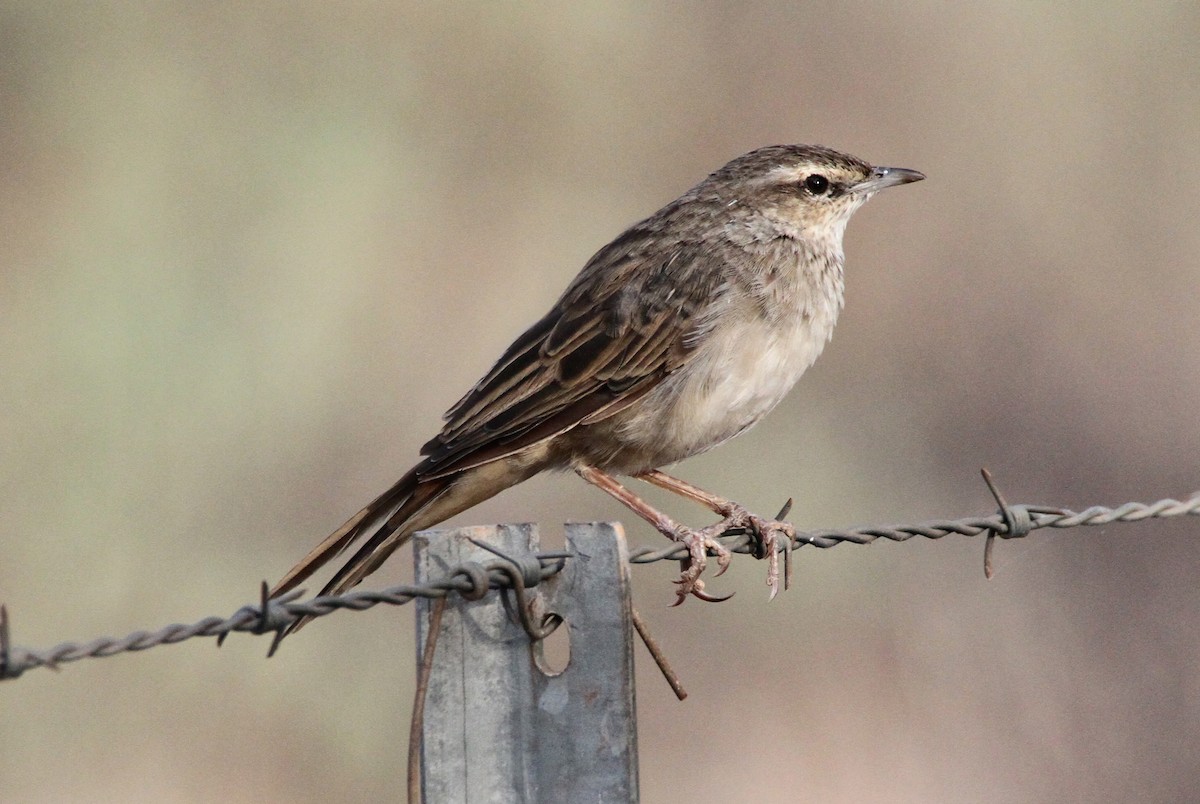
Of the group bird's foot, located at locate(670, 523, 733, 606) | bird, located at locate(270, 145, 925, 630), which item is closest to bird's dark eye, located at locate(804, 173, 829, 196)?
bird, located at locate(270, 145, 925, 630)

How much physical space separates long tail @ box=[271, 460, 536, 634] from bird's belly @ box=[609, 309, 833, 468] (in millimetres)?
523

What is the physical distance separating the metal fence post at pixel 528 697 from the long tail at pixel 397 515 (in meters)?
1.18

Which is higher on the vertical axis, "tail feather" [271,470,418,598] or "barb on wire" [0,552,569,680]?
"tail feather" [271,470,418,598]

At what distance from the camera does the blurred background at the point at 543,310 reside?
889 centimetres

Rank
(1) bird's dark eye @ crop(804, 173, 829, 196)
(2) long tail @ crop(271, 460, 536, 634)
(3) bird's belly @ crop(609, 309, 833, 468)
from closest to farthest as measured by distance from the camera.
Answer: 1. (2) long tail @ crop(271, 460, 536, 634)
2. (3) bird's belly @ crop(609, 309, 833, 468)
3. (1) bird's dark eye @ crop(804, 173, 829, 196)

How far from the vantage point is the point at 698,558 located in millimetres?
4941

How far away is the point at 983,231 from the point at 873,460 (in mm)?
3211

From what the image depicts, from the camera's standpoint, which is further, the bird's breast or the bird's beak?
the bird's beak

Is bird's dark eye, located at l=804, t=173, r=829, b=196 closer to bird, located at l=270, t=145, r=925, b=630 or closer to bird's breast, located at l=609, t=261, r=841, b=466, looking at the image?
bird, located at l=270, t=145, r=925, b=630

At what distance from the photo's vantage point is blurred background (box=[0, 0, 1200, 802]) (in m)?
8.89

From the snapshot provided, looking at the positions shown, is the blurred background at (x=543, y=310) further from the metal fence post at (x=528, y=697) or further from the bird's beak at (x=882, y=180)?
the metal fence post at (x=528, y=697)

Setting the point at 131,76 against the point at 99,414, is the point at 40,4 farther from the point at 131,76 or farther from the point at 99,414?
the point at 99,414

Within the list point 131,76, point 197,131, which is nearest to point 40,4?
point 131,76

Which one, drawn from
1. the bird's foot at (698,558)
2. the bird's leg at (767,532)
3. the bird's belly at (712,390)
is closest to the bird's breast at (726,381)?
the bird's belly at (712,390)
